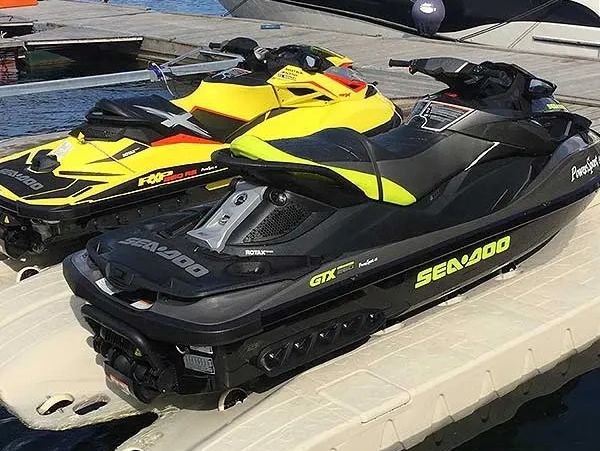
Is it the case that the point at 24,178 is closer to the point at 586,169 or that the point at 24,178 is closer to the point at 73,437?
the point at 73,437

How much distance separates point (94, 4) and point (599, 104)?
10.6 meters

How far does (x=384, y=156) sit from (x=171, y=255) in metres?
0.93

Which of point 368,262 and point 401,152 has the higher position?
point 401,152

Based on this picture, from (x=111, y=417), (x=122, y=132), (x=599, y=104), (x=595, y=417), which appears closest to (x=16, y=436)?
(x=111, y=417)

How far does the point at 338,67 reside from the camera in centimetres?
508

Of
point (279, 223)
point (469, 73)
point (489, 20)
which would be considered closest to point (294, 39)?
point (489, 20)

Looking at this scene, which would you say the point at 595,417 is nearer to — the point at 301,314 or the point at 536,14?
the point at 301,314

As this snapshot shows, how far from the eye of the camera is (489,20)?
1248 centimetres

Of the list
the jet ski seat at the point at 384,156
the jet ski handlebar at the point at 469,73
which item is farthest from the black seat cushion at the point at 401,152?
the jet ski handlebar at the point at 469,73

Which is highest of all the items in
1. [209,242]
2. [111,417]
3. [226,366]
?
[209,242]

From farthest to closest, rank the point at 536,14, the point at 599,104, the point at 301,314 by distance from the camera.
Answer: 1. the point at 536,14
2. the point at 599,104
3. the point at 301,314

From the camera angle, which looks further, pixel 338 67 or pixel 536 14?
pixel 536 14

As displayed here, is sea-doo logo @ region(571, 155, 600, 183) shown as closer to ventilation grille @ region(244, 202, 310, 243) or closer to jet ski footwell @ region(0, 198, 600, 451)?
jet ski footwell @ region(0, 198, 600, 451)

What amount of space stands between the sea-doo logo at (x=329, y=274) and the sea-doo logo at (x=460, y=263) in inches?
16.1
